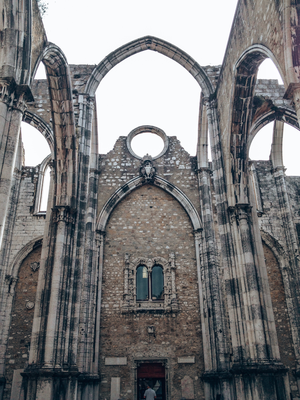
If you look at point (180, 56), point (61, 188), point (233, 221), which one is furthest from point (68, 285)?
point (180, 56)

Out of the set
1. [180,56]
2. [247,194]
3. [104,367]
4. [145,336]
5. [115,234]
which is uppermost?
[180,56]

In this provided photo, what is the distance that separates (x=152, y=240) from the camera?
43.4ft

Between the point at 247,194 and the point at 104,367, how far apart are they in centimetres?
691

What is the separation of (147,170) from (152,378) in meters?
7.08

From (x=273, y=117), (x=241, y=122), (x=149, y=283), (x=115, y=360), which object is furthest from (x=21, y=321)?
(x=273, y=117)

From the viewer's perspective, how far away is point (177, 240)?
1327cm

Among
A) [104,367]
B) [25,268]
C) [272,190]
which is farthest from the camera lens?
[272,190]

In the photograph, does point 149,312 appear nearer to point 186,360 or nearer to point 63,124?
point 186,360

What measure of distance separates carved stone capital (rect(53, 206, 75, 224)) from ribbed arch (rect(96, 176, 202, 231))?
4.09m

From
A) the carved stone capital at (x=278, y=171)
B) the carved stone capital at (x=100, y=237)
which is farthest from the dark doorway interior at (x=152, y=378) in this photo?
the carved stone capital at (x=278, y=171)

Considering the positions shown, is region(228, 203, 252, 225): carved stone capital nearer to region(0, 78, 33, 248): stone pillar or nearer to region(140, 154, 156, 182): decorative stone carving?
region(0, 78, 33, 248): stone pillar

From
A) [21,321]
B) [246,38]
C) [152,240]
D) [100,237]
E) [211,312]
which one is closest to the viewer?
[246,38]

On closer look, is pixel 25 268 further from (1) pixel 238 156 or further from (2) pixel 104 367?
(1) pixel 238 156

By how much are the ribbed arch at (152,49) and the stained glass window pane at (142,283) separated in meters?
6.05
